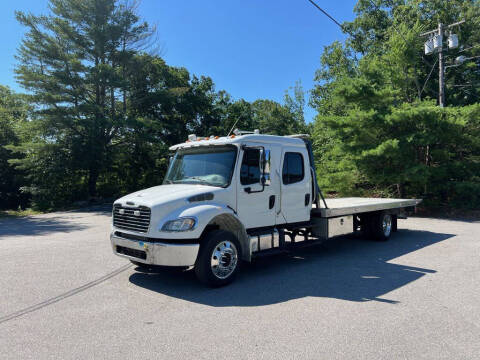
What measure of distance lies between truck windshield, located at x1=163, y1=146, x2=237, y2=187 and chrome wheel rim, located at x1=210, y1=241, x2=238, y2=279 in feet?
3.45

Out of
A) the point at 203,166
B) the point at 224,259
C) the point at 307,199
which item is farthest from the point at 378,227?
the point at 203,166

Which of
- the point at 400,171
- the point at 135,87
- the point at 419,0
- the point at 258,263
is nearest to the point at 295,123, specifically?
the point at 419,0

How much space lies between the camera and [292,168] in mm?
7219

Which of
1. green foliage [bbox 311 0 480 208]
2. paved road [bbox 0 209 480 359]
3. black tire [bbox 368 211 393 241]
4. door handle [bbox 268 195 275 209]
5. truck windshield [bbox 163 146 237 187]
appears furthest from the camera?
green foliage [bbox 311 0 480 208]

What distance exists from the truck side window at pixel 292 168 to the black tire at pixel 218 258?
1.87m

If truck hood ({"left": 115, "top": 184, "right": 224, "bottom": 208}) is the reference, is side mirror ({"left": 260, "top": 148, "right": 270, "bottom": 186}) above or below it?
above

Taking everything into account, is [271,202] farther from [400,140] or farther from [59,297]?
[400,140]

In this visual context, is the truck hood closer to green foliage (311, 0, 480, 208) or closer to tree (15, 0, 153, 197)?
green foliage (311, 0, 480, 208)

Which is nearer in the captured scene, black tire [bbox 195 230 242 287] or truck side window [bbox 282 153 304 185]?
black tire [bbox 195 230 242 287]

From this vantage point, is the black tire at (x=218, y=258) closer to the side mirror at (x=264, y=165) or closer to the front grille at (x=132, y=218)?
the front grille at (x=132, y=218)

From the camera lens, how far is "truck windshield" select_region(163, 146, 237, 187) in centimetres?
615

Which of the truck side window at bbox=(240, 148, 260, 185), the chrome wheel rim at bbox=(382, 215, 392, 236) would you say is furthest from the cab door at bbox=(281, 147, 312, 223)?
the chrome wheel rim at bbox=(382, 215, 392, 236)

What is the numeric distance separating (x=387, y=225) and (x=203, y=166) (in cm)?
632

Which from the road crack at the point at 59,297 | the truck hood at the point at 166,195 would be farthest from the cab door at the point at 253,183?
the road crack at the point at 59,297
